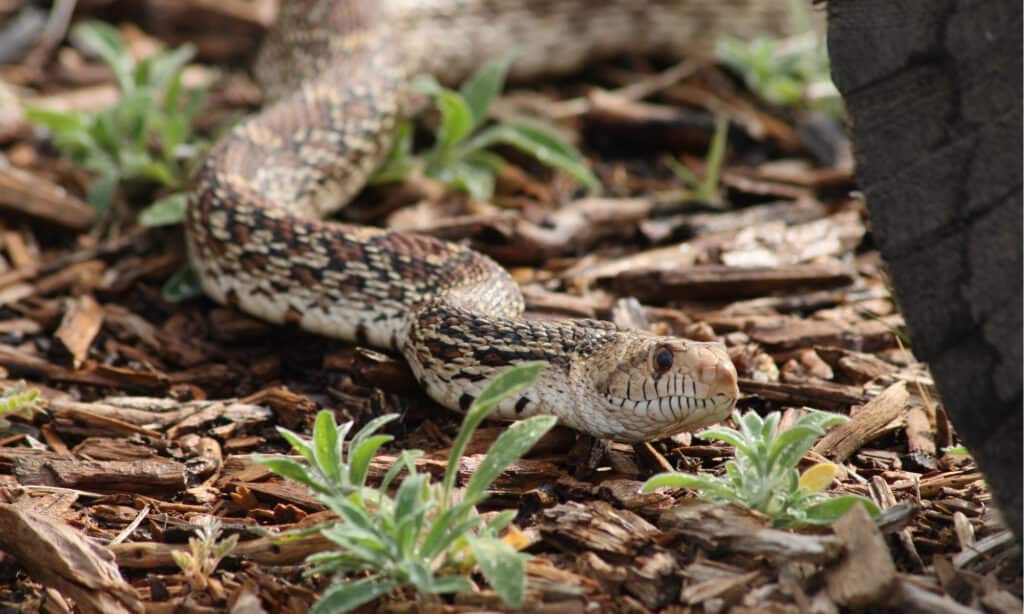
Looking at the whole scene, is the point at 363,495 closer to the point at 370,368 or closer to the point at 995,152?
the point at 370,368

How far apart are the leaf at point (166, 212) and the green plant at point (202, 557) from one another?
8.04 feet

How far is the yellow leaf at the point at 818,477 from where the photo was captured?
127 inches

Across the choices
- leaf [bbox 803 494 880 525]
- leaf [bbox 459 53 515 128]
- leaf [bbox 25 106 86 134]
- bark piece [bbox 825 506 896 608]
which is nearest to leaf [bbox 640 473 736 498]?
leaf [bbox 803 494 880 525]

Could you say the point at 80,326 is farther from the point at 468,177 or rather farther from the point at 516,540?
the point at 516,540

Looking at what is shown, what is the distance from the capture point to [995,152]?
2.76 m

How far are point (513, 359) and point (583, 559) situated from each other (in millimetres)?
983

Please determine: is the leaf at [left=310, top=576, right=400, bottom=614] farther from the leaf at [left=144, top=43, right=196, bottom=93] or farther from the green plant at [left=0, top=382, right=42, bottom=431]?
the leaf at [left=144, top=43, right=196, bottom=93]

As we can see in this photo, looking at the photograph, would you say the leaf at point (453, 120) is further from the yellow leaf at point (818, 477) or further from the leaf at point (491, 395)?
the yellow leaf at point (818, 477)

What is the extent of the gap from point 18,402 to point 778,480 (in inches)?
106

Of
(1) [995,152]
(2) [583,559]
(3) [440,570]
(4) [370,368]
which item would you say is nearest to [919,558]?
(2) [583,559]

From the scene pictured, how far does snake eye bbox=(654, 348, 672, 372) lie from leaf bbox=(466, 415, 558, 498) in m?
0.75

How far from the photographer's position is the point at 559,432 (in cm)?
402

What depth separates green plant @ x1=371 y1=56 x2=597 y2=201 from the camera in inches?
228

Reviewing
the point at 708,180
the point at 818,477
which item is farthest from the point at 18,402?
the point at 708,180
